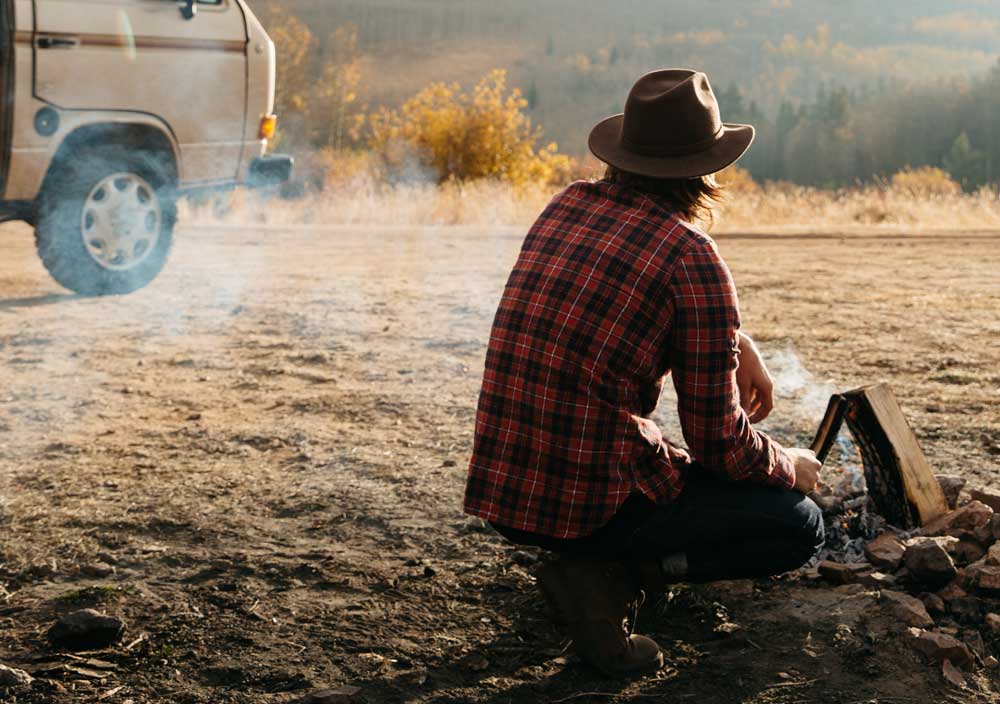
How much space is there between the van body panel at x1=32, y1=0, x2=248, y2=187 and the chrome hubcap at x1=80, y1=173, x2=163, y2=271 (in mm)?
318

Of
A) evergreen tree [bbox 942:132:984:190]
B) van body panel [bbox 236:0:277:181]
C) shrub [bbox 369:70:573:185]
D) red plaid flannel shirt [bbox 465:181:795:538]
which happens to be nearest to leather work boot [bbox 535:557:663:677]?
red plaid flannel shirt [bbox 465:181:795:538]

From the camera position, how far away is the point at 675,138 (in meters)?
2.50

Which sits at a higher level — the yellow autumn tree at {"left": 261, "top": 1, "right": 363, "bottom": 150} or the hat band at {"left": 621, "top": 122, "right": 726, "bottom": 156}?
the yellow autumn tree at {"left": 261, "top": 1, "right": 363, "bottom": 150}

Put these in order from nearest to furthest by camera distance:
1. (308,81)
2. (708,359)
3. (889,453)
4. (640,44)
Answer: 1. (708,359)
2. (889,453)
3. (308,81)
4. (640,44)

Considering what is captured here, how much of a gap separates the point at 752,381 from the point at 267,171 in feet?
19.6

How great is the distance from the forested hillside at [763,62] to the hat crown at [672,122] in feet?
234

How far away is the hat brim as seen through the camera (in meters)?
2.47

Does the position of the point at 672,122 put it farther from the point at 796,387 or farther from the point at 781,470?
the point at 796,387

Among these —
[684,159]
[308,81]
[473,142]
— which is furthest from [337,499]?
[308,81]

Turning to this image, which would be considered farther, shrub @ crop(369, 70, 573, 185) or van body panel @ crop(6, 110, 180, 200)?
shrub @ crop(369, 70, 573, 185)

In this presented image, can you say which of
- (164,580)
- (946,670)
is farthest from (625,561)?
(164,580)

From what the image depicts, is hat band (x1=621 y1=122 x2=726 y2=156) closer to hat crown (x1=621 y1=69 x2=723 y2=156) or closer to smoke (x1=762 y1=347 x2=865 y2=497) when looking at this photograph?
hat crown (x1=621 y1=69 x2=723 y2=156)

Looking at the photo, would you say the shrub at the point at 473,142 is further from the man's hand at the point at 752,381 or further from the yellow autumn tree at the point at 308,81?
the man's hand at the point at 752,381

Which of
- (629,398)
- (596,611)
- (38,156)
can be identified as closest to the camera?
→ (629,398)
